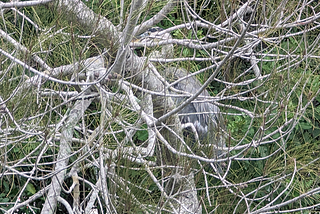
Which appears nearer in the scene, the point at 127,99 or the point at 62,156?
the point at 127,99

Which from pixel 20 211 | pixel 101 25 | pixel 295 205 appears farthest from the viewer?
pixel 20 211

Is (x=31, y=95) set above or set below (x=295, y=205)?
above

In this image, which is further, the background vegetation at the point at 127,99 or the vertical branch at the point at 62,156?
the vertical branch at the point at 62,156

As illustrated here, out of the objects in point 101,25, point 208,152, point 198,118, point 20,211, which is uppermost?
point 101,25

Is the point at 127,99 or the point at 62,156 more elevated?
the point at 127,99

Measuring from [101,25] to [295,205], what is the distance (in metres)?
2.04

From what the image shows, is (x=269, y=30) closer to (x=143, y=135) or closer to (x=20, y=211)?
(x=143, y=135)

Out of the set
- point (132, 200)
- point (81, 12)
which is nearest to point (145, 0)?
point (81, 12)

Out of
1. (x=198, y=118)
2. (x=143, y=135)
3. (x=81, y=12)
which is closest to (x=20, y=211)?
(x=143, y=135)

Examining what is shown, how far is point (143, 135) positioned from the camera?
Answer: 2854 millimetres

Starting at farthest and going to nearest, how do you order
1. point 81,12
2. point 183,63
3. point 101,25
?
point 183,63, point 81,12, point 101,25

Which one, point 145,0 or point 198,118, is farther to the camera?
point 198,118

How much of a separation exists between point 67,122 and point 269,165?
2.73ft

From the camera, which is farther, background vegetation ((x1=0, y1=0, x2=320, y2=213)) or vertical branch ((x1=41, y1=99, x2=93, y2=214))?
vertical branch ((x1=41, y1=99, x2=93, y2=214))
